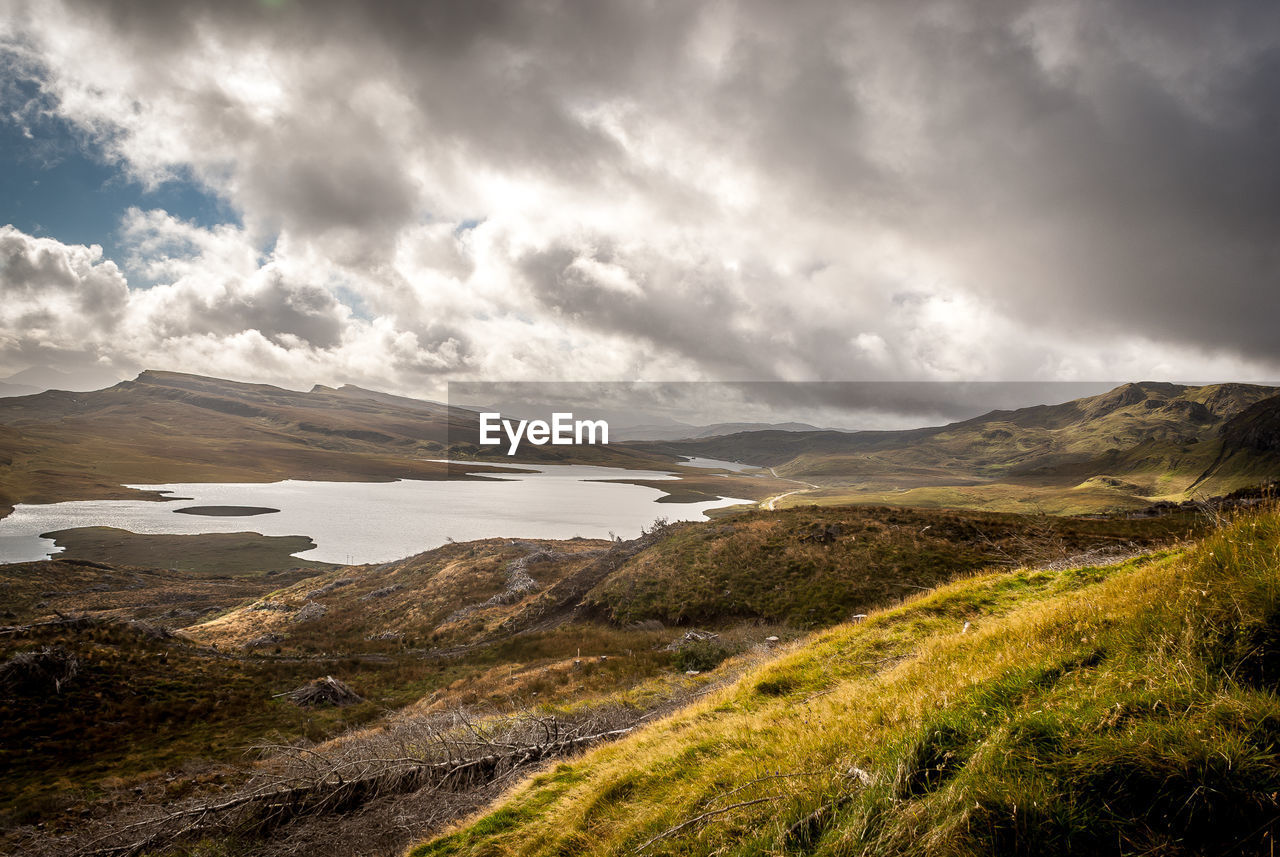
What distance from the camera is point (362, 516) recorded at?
387 ft

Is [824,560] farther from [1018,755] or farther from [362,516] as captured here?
[362,516]

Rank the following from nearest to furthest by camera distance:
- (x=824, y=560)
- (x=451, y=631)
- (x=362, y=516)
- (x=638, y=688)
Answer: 1. (x=638, y=688)
2. (x=824, y=560)
3. (x=451, y=631)
4. (x=362, y=516)

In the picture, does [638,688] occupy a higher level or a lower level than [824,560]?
lower

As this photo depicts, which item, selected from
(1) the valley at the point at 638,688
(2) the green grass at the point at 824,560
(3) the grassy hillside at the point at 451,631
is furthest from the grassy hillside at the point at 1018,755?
(2) the green grass at the point at 824,560

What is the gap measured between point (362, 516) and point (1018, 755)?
440ft

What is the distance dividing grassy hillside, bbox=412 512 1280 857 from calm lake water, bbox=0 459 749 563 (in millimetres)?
81447

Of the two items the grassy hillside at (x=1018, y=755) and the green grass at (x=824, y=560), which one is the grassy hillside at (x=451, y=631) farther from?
the grassy hillside at (x=1018, y=755)

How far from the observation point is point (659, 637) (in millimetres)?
27625

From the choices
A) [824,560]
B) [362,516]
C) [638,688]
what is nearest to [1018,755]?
[638,688]

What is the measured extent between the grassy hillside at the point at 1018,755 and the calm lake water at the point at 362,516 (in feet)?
267

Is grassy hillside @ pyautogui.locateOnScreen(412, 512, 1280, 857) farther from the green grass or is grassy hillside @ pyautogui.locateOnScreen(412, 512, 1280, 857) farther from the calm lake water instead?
the calm lake water

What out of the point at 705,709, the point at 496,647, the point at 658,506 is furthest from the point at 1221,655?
the point at 658,506

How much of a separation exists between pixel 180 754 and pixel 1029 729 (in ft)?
84.8

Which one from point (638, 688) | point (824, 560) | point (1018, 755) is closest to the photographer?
point (1018, 755)
